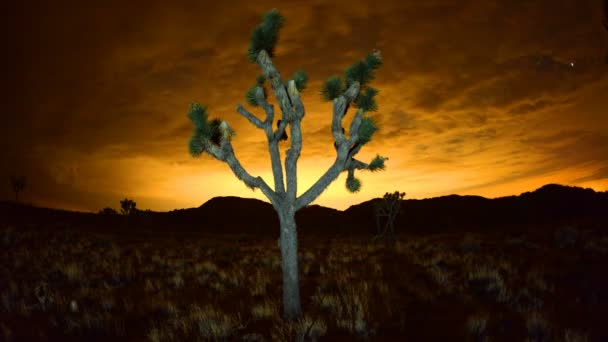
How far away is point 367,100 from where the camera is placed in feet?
25.9

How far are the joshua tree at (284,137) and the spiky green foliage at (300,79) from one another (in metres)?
0.54

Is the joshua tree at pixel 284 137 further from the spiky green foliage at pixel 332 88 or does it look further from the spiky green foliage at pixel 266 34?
the spiky green foliage at pixel 332 88

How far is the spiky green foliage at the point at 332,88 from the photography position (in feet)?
25.3

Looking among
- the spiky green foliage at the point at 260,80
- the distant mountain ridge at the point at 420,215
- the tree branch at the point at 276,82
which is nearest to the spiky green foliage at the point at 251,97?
the spiky green foliage at the point at 260,80

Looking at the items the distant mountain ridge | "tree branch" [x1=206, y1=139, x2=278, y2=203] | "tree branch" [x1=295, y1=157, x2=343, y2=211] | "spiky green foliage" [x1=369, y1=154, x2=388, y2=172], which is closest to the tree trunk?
"tree branch" [x1=295, y1=157, x2=343, y2=211]

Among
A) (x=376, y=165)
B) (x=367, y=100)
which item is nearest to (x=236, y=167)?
(x=376, y=165)

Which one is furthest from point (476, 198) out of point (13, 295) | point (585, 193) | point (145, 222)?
point (13, 295)

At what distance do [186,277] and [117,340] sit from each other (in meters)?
6.18

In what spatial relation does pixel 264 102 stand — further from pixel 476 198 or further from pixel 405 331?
pixel 476 198

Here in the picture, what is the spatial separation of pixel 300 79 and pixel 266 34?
1.17 meters

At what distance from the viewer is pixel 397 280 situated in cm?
1018

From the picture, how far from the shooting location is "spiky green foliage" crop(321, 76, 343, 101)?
25.3 ft

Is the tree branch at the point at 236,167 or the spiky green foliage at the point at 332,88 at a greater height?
the spiky green foliage at the point at 332,88

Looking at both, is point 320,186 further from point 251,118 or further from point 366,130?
point 251,118
